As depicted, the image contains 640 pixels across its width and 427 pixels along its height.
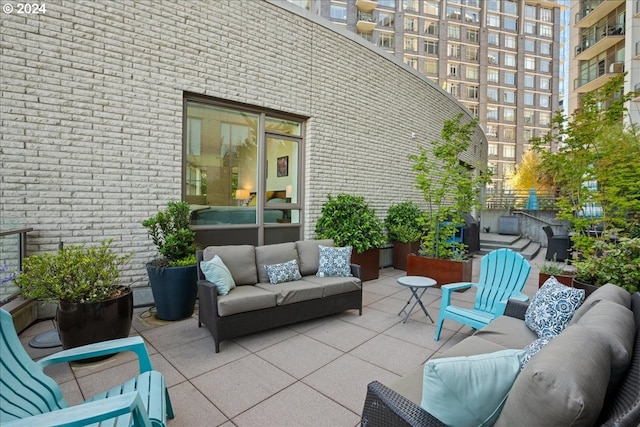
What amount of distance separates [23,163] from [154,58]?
84.4 inches

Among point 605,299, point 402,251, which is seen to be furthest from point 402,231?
point 605,299

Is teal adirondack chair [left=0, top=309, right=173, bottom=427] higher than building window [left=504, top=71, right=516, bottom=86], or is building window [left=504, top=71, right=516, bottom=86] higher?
building window [left=504, top=71, right=516, bottom=86]

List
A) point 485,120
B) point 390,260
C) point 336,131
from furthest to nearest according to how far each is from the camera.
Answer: point 485,120 → point 390,260 → point 336,131

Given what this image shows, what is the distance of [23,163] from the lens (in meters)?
3.67

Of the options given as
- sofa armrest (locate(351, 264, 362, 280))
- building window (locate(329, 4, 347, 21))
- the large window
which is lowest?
sofa armrest (locate(351, 264, 362, 280))

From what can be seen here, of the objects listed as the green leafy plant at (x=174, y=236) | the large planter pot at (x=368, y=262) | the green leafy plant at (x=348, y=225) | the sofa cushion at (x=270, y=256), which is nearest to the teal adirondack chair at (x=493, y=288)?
the sofa cushion at (x=270, y=256)

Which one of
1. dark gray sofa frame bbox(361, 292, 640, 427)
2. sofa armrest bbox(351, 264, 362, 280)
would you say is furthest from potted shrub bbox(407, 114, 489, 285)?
dark gray sofa frame bbox(361, 292, 640, 427)

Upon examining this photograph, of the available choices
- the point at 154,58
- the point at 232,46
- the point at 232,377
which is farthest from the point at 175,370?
the point at 232,46

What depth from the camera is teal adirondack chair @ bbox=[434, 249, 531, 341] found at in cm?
322

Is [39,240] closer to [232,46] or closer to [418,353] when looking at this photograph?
[232,46]

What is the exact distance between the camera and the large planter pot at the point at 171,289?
3834 millimetres

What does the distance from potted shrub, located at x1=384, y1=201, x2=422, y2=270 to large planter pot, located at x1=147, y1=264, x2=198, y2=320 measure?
15.9 ft

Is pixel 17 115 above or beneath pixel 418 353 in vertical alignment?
above

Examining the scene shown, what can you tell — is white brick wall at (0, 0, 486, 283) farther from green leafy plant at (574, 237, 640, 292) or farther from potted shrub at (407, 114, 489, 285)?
green leafy plant at (574, 237, 640, 292)
